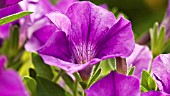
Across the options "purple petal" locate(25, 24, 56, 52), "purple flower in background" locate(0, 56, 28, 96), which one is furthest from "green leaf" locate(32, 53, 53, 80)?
"purple flower in background" locate(0, 56, 28, 96)

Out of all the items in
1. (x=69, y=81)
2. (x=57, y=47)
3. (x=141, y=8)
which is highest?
(x=57, y=47)

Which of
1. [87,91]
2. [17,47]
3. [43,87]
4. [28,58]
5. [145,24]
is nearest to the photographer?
[87,91]

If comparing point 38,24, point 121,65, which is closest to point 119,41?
point 121,65

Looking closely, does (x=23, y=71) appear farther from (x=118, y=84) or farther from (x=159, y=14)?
(x=159, y=14)

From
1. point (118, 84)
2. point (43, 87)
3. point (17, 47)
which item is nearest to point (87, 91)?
point (118, 84)

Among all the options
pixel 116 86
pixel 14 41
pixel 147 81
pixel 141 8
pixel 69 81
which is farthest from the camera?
pixel 141 8

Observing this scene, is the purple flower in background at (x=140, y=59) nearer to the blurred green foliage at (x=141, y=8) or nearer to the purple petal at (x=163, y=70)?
the purple petal at (x=163, y=70)

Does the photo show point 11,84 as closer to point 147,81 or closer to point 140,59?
point 147,81
